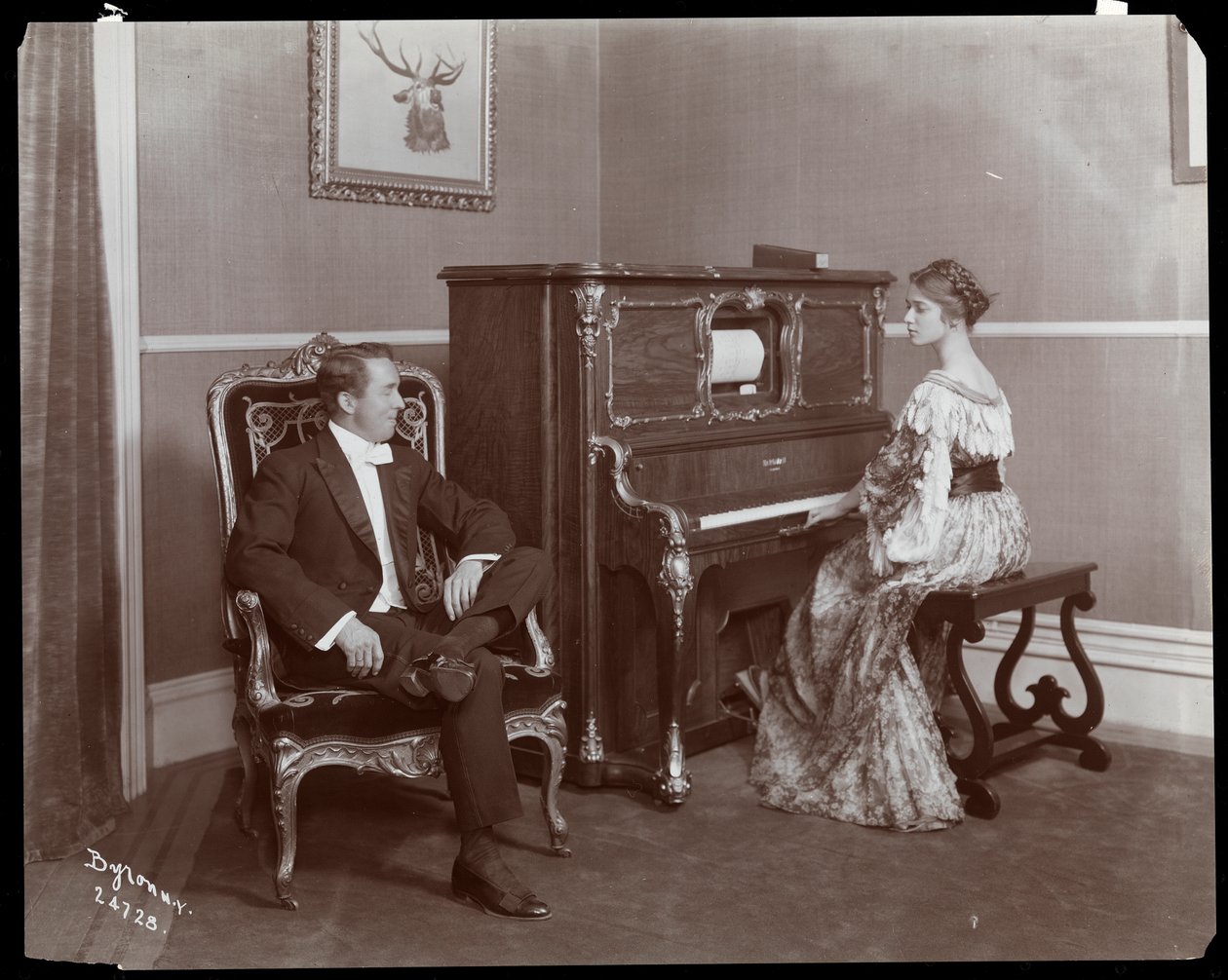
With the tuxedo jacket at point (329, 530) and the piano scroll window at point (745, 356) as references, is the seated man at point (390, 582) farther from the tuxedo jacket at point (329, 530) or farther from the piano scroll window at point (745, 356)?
the piano scroll window at point (745, 356)

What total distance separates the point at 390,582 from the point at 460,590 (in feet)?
0.79

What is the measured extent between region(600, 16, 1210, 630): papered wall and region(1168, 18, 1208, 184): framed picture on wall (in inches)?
1.5

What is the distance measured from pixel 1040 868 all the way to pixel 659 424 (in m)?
1.71

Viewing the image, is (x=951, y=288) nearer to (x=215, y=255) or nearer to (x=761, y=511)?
(x=761, y=511)

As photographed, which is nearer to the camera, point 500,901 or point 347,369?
point 500,901

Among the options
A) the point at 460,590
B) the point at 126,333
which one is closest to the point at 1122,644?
the point at 460,590

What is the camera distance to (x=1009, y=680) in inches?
187

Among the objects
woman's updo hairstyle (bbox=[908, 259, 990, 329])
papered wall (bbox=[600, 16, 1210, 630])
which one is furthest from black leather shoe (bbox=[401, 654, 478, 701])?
papered wall (bbox=[600, 16, 1210, 630])

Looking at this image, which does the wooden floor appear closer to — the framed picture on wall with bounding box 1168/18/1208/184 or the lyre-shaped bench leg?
the lyre-shaped bench leg

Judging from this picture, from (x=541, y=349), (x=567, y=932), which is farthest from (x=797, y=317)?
(x=567, y=932)

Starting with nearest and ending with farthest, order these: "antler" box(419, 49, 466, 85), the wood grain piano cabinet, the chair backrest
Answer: the chair backrest → the wood grain piano cabinet → "antler" box(419, 49, 466, 85)

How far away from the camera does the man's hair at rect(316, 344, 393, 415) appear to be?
3.73 m

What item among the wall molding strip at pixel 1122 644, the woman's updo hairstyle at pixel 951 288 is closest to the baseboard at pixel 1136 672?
the wall molding strip at pixel 1122 644

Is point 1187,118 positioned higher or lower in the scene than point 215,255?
higher
